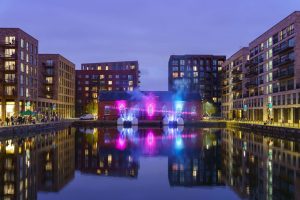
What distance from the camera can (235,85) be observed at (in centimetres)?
12938

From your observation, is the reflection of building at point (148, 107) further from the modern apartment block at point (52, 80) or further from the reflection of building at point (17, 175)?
the reflection of building at point (17, 175)

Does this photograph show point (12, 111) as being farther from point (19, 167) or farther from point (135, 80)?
point (135, 80)

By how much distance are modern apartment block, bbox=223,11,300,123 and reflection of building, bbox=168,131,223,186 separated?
43.8 metres

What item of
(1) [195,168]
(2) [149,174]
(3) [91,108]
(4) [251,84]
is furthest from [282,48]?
(3) [91,108]

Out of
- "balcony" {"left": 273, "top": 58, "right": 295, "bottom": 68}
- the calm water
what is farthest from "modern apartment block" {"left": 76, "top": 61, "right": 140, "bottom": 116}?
the calm water

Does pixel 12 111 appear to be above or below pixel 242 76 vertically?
below

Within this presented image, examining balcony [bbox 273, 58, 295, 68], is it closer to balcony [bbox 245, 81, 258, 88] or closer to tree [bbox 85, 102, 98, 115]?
balcony [bbox 245, 81, 258, 88]

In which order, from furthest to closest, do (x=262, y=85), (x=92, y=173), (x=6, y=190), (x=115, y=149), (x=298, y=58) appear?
(x=262, y=85) → (x=298, y=58) → (x=115, y=149) → (x=92, y=173) → (x=6, y=190)

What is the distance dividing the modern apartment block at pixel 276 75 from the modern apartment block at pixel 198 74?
6514cm

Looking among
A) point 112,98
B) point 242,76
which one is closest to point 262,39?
point 242,76

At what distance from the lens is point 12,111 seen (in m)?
90.1

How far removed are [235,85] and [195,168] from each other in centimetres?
10268

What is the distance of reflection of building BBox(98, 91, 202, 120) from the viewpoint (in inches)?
4473

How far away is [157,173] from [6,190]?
10.9 m
